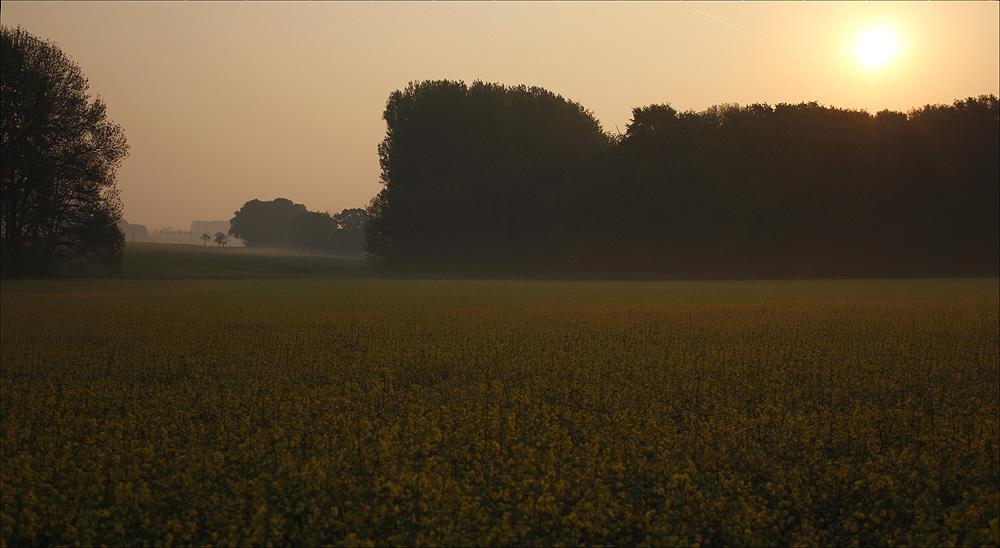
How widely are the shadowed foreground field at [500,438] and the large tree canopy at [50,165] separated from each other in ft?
126

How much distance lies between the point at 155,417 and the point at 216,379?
341 centimetres

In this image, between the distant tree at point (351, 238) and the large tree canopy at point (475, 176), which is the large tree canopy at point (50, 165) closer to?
the large tree canopy at point (475, 176)

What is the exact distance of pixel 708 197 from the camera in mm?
65312

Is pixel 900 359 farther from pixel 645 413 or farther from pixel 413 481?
pixel 413 481

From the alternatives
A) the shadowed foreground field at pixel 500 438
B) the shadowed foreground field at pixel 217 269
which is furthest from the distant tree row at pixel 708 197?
the shadowed foreground field at pixel 500 438

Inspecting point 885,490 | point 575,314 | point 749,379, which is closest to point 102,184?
point 575,314

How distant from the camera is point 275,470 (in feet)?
24.6

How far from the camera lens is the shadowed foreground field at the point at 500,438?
6176 mm

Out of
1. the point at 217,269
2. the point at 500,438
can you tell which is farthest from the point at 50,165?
the point at 500,438

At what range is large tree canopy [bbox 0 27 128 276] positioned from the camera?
49.6 metres

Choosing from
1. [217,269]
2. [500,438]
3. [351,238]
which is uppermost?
[351,238]

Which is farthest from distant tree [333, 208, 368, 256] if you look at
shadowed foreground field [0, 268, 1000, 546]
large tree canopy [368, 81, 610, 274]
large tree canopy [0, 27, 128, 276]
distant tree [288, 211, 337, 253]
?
shadowed foreground field [0, 268, 1000, 546]

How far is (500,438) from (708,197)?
60526mm

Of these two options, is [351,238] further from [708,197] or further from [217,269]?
[708,197]
